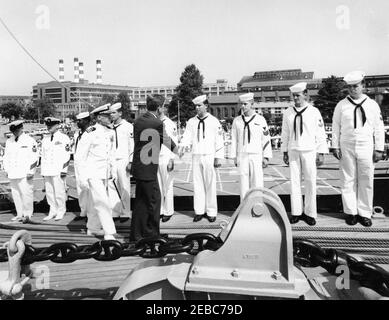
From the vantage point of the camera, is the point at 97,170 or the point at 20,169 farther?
the point at 20,169

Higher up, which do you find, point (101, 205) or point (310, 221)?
point (101, 205)

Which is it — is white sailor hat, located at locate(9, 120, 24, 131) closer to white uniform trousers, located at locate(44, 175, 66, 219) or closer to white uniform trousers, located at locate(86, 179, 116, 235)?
white uniform trousers, located at locate(44, 175, 66, 219)

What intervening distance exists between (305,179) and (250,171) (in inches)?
32.5

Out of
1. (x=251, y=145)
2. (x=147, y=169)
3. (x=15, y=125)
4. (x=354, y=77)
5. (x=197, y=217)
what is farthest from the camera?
(x=15, y=125)

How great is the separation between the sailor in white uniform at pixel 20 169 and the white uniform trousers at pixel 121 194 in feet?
4.45

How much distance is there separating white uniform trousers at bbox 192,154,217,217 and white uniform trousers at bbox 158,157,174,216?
15.2 inches

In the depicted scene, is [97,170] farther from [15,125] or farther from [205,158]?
[15,125]

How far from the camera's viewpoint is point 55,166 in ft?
23.6

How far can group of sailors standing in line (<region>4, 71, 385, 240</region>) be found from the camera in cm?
537

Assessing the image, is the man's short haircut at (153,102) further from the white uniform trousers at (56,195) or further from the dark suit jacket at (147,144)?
the white uniform trousers at (56,195)

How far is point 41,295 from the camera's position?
3.51m

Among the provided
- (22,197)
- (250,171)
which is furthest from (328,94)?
(22,197)

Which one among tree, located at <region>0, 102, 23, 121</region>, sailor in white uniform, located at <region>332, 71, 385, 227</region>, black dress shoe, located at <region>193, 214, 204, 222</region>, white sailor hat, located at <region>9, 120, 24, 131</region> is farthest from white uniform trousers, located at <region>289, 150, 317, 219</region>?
tree, located at <region>0, 102, 23, 121</region>
